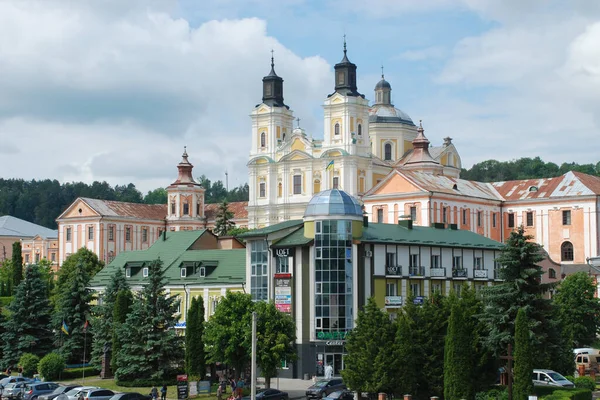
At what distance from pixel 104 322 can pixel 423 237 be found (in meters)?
21.7

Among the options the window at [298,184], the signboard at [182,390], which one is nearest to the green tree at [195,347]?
the signboard at [182,390]

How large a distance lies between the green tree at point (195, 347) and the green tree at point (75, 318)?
1277 cm

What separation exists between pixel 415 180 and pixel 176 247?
34481mm

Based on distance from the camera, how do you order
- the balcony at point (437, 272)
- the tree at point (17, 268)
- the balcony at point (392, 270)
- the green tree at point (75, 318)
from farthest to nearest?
the tree at point (17, 268), the green tree at point (75, 318), the balcony at point (437, 272), the balcony at point (392, 270)

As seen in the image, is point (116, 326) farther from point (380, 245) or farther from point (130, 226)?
point (130, 226)

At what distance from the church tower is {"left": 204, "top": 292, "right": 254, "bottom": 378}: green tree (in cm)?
9236

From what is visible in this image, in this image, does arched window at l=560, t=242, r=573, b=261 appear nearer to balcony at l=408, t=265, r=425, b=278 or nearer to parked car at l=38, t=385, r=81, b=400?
balcony at l=408, t=265, r=425, b=278

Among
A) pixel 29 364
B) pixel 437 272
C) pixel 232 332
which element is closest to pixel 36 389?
pixel 232 332

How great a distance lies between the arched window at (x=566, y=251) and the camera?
10850cm

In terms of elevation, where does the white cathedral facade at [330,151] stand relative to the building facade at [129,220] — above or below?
above

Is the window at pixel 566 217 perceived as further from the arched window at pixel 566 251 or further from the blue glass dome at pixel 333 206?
→ the blue glass dome at pixel 333 206

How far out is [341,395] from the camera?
153ft

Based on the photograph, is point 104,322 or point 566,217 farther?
point 566,217

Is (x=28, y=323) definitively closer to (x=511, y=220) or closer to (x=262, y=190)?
(x=511, y=220)
